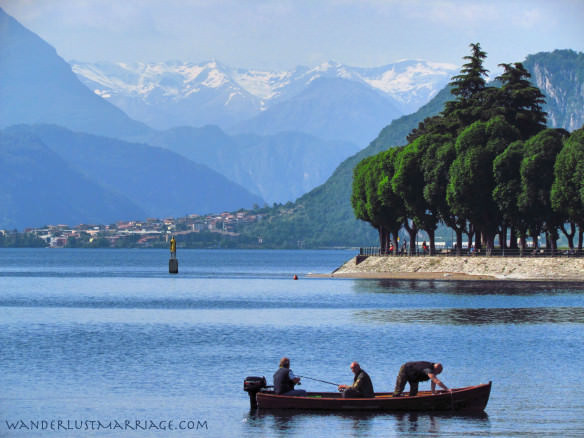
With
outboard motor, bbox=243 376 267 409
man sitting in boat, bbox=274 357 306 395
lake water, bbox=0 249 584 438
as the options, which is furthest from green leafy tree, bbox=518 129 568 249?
man sitting in boat, bbox=274 357 306 395

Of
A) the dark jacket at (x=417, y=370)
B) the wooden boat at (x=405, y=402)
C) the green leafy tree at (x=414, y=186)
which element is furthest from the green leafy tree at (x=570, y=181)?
the dark jacket at (x=417, y=370)

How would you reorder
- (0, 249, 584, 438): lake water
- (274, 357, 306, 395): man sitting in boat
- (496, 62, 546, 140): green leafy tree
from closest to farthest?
1. (0, 249, 584, 438): lake water
2. (274, 357, 306, 395): man sitting in boat
3. (496, 62, 546, 140): green leafy tree

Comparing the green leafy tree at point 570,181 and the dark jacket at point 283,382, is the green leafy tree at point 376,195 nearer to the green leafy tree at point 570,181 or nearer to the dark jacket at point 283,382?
the green leafy tree at point 570,181

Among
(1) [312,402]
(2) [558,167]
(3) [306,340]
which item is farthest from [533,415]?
(2) [558,167]

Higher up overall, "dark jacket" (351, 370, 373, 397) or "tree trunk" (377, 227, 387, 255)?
"tree trunk" (377, 227, 387, 255)

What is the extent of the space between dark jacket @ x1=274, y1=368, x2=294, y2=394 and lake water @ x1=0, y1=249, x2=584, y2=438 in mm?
1030

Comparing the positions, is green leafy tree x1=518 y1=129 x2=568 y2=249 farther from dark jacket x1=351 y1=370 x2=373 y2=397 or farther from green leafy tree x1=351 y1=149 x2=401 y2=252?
dark jacket x1=351 y1=370 x2=373 y2=397

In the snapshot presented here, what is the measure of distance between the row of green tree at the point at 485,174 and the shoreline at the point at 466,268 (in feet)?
14.2

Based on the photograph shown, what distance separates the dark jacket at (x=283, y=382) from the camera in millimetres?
43219

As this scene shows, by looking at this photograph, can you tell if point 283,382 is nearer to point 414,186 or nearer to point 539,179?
point 539,179

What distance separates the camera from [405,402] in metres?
42.7

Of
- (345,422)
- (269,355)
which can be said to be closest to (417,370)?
(345,422)

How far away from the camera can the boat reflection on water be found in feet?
132

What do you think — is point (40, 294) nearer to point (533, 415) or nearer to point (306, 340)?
point (306, 340)
